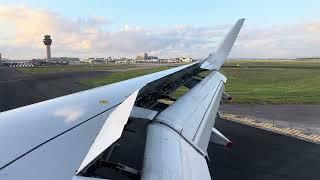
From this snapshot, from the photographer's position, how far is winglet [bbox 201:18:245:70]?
1021cm

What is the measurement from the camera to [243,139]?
15555 millimetres

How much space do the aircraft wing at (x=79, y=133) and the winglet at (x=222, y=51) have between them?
3834 millimetres

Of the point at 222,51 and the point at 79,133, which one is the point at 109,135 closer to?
the point at 79,133

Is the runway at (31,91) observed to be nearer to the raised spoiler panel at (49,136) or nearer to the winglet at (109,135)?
the raised spoiler panel at (49,136)

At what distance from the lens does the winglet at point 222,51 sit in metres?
10.2

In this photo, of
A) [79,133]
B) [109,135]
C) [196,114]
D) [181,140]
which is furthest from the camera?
[196,114]

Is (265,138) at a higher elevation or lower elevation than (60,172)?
lower

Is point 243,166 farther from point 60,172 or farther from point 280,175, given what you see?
point 60,172

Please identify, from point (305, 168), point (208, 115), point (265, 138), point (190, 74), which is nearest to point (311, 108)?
point (265, 138)

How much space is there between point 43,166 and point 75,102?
7.50 ft

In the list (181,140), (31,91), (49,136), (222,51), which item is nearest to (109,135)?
(49,136)

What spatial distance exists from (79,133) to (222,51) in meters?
7.53

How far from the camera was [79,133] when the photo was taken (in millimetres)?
3664

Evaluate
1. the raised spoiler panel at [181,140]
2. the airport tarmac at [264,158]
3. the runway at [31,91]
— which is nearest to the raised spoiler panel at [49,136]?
the raised spoiler panel at [181,140]
